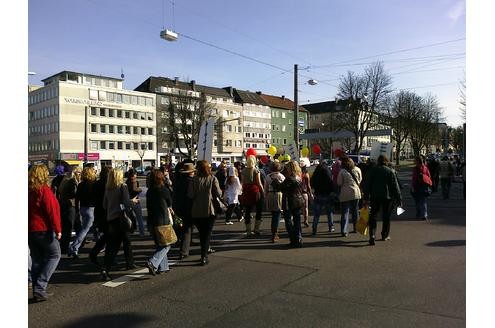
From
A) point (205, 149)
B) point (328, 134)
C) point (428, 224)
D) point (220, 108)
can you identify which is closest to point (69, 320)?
point (205, 149)

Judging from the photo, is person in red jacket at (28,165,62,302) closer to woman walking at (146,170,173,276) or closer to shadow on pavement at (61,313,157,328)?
shadow on pavement at (61,313,157,328)

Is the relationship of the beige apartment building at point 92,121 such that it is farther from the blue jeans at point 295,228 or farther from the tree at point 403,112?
the blue jeans at point 295,228

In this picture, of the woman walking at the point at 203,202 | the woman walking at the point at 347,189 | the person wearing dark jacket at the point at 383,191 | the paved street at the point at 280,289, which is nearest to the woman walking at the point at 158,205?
the paved street at the point at 280,289

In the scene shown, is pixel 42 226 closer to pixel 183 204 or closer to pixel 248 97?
pixel 183 204

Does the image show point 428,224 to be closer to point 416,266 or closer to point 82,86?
point 416,266

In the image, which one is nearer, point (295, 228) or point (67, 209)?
point (295, 228)

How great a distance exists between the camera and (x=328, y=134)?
29312 millimetres

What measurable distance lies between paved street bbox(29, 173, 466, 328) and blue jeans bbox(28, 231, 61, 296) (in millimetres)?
281

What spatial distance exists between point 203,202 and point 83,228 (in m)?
2.58

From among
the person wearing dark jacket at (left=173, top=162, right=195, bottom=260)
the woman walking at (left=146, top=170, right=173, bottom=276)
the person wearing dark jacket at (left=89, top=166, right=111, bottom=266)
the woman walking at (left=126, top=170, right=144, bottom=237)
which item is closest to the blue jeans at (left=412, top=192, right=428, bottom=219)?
the person wearing dark jacket at (left=173, top=162, right=195, bottom=260)

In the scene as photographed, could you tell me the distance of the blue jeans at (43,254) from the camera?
222 inches

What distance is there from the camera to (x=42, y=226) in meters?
5.64

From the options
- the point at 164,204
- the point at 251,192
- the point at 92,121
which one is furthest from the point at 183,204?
the point at 92,121

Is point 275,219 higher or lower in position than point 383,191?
lower
